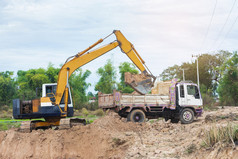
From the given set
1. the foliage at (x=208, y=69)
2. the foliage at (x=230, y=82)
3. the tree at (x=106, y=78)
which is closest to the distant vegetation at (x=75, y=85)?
the tree at (x=106, y=78)

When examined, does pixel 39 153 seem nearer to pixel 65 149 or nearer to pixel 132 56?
pixel 65 149

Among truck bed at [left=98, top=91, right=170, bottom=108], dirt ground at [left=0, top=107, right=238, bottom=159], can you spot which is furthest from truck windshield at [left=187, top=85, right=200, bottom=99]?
dirt ground at [left=0, top=107, right=238, bottom=159]

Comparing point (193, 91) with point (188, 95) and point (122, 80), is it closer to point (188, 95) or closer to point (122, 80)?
point (188, 95)

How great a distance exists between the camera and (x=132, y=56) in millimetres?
20625

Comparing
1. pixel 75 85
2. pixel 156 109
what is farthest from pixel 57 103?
pixel 75 85

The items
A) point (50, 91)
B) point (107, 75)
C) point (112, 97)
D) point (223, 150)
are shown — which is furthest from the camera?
point (107, 75)

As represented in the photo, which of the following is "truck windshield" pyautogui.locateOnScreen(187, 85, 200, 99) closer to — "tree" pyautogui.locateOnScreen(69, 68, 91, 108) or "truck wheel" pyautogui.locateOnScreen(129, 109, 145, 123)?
"truck wheel" pyautogui.locateOnScreen(129, 109, 145, 123)

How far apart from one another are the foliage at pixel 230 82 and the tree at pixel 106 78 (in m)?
20.2

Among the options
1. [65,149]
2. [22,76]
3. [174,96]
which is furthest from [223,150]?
[22,76]

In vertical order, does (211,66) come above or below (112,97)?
above

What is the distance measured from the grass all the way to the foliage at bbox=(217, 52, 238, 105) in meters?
42.5

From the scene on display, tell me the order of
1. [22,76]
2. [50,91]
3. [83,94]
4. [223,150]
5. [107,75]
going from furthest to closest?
[22,76] < [83,94] < [107,75] < [50,91] < [223,150]

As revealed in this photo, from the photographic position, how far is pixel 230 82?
Result: 171ft

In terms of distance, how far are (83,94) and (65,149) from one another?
5919cm
